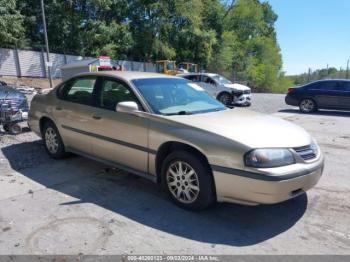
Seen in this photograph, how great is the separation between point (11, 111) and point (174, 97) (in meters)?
4.43

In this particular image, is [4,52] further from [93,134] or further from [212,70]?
[212,70]

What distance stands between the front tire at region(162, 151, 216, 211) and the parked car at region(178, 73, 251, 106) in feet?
34.6

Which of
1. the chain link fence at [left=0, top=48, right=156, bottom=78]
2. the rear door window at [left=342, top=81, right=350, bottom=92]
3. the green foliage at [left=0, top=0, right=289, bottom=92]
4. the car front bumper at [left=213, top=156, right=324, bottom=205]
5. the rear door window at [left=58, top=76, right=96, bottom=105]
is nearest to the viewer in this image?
the car front bumper at [left=213, top=156, right=324, bottom=205]

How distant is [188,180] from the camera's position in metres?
3.85

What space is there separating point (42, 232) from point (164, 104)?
2.12 meters

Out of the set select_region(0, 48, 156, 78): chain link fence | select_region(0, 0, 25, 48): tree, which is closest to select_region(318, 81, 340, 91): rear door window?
select_region(0, 0, 25, 48): tree

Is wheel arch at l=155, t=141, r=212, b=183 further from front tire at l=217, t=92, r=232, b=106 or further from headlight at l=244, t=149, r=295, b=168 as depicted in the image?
front tire at l=217, t=92, r=232, b=106

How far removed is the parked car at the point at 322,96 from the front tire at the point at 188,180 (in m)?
11.7

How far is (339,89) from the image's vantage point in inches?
532

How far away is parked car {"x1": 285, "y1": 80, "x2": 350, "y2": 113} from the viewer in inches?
528

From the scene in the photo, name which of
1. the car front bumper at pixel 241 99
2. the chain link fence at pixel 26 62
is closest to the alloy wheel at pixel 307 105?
the car front bumper at pixel 241 99

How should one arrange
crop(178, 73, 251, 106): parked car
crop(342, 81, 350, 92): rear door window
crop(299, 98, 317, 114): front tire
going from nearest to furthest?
crop(342, 81, 350, 92): rear door window, crop(299, 98, 317, 114): front tire, crop(178, 73, 251, 106): parked car

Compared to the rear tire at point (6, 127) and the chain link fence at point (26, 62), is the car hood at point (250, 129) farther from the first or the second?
the chain link fence at point (26, 62)

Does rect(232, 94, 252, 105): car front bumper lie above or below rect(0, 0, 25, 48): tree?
below
